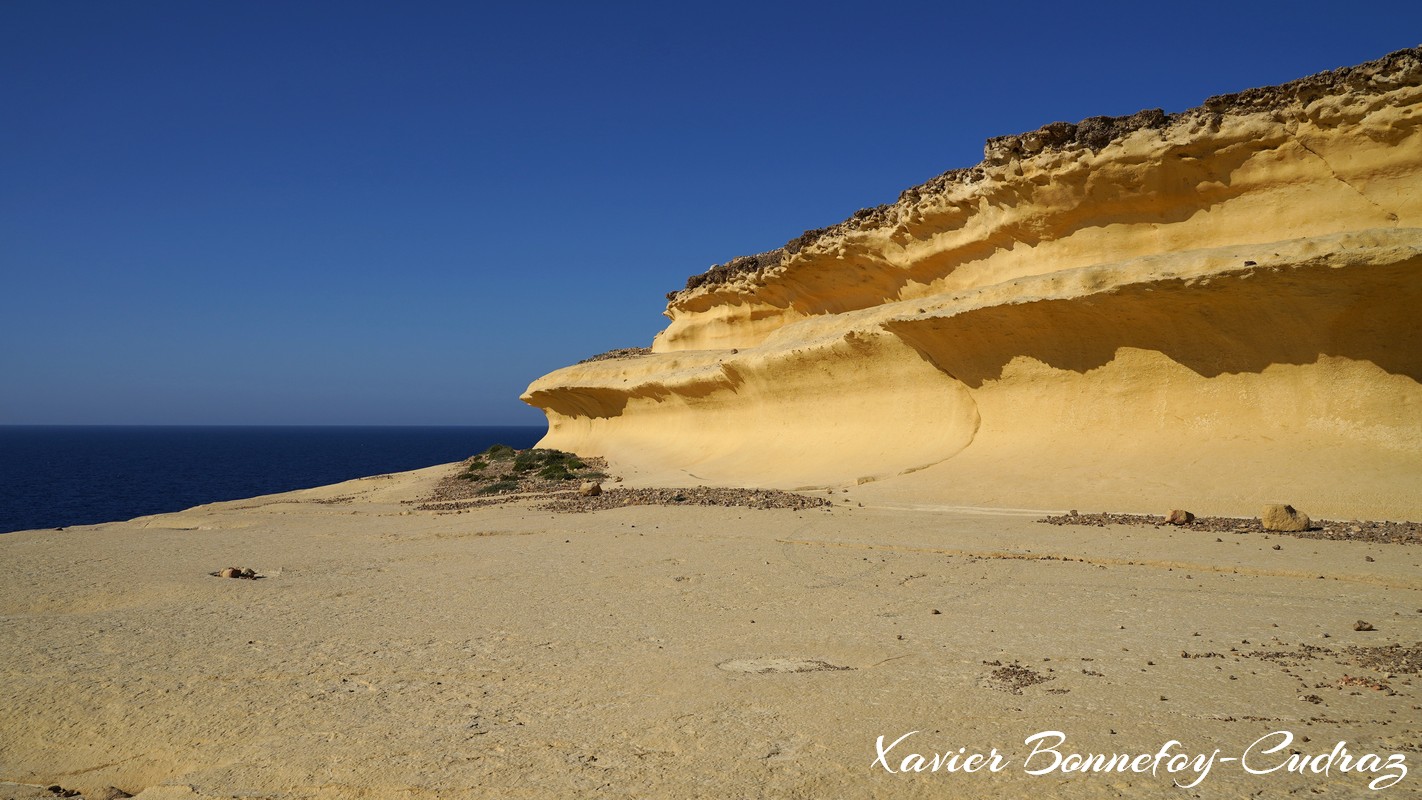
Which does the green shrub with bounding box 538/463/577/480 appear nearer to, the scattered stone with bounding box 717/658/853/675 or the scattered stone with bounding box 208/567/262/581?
the scattered stone with bounding box 208/567/262/581

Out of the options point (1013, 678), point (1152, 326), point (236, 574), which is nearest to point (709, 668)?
point (1013, 678)

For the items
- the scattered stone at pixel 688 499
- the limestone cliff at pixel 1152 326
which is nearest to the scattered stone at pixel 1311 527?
the limestone cliff at pixel 1152 326

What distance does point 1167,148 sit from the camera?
1298 centimetres

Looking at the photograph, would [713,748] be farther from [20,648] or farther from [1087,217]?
[1087,217]

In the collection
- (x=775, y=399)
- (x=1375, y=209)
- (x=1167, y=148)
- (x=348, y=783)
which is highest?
(x=1167, y=148)

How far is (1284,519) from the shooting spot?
902 cm

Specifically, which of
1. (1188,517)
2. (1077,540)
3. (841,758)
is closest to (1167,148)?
(1188,517)

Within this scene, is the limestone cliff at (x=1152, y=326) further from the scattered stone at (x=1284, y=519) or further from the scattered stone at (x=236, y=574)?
the scattered stone at (x=236, y=574)

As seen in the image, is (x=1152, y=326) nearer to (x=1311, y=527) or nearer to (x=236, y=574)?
(x=1311, y=527)

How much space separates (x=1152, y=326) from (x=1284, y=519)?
4254mm

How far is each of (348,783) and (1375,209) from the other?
45.0ft

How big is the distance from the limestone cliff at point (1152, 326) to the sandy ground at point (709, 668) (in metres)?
3.51

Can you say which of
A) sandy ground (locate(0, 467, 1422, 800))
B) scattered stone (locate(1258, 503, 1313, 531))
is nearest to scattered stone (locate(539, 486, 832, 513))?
sandy ground (locate(0, 467, 1422, 800))

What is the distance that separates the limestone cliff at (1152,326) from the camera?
35.7 ft
